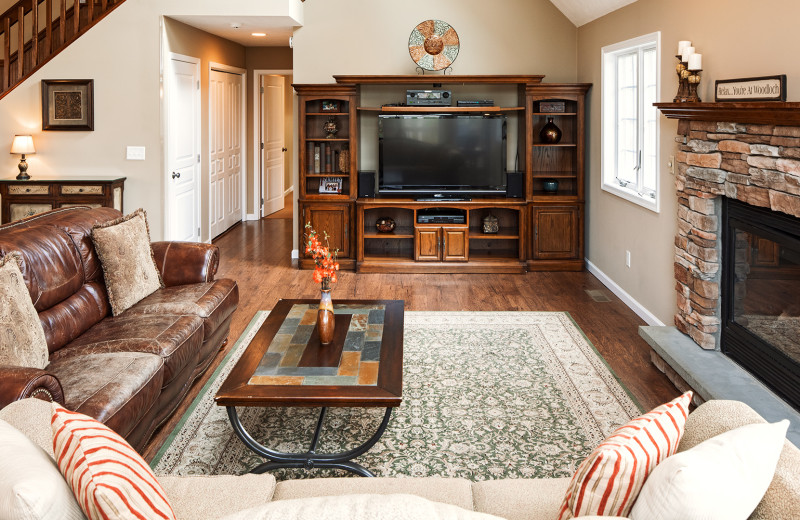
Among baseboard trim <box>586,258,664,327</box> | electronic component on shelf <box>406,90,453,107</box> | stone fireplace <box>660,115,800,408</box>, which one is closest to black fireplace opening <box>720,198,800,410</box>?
stone fireplace <box>660,115,800,408</box>

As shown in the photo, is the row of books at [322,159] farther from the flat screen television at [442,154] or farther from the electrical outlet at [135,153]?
the electrical outlet at [135,153]

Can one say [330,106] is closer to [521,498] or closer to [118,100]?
[118,100]

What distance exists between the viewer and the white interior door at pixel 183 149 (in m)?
7.03

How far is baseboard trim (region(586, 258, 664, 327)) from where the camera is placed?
5266mm

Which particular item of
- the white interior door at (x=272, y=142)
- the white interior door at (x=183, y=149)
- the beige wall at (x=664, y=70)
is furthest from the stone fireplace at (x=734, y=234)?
the white interior door at (x=272, y=142)

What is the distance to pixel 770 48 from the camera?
348 centimetres

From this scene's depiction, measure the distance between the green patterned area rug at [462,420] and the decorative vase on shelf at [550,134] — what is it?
293 cm

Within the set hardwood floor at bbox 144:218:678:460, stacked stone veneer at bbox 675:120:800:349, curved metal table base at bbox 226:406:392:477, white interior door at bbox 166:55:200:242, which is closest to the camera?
curved metal table base at bbox 226:406:392:477

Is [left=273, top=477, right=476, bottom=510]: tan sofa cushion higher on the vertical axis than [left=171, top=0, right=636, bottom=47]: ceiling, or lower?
lower

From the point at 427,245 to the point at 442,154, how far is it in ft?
3.00

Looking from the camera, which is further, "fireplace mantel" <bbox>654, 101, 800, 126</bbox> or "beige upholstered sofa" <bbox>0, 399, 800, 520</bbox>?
"fireplace mantel" <bbox>654, 101, 800, 126</bbox>

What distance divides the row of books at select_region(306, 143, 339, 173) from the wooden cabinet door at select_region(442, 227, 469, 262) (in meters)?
1.30

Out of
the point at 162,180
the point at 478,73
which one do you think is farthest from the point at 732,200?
the point at 162,180

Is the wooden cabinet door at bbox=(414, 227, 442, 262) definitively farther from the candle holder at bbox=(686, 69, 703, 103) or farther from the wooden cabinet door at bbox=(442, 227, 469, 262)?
the candle holder at bbox=(686, 69, 703, 103)
